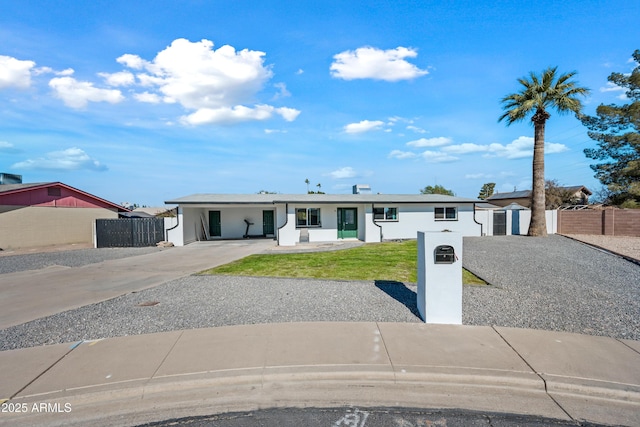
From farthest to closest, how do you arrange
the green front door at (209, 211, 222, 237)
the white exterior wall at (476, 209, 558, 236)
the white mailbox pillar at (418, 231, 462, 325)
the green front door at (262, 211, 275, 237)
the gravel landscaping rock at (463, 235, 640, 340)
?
the green front door at (262, 211, 275, 237) → the green front door at (209, 211, 222, 237) → the white exterior wall at (476, 209, 558, 236) → the gravel landscaping rock at (463, 235, 640, 340) → the white mailbox pillar at (418, 231, 462, 325)

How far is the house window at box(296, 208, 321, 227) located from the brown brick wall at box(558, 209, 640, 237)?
17305 millimetres

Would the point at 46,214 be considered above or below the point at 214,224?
above

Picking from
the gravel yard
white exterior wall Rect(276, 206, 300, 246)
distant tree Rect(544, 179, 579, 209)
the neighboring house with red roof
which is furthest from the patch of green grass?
distant tree Rect(544, 179, 579, 209)

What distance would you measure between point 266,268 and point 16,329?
674 centimetres

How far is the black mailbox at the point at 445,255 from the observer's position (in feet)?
19.3

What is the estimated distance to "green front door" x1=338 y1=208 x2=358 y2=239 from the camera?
2212 centimetres

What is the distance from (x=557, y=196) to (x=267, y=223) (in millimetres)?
37682

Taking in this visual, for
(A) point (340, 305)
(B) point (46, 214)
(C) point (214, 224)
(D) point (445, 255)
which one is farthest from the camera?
(C) point (214, 224)

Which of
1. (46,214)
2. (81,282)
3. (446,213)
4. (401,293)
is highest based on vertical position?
(46,214)

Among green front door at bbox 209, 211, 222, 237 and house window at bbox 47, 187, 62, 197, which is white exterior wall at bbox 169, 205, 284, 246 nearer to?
green front door at bbox 209, 211, 222, 237

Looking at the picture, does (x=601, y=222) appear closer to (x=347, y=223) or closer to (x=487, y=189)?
(x=347, y=223)

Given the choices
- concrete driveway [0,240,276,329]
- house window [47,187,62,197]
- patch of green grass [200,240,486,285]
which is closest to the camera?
concrete driveway [0,240,276,329]

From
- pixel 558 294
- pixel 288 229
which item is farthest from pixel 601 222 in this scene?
pixel 288 229

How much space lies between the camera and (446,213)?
23000mm
